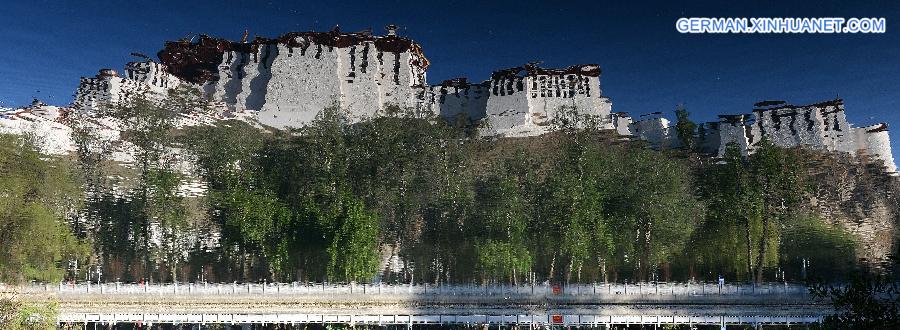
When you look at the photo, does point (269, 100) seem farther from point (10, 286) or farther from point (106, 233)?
point (10, 286)

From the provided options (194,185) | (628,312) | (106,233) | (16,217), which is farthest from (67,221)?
(628,312)

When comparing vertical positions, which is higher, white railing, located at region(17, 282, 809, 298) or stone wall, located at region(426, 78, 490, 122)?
stone wall, located at region(426, 78, 490, 122)

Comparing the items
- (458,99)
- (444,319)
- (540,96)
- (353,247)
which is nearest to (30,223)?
(353,247)

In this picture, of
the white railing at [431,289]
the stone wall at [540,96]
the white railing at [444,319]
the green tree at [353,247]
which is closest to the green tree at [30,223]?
the white railing at [431,289]

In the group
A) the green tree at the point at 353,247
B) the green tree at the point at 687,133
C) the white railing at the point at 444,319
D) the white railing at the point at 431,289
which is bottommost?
the white railing at the point at 444,319

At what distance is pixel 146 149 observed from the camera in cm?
5634

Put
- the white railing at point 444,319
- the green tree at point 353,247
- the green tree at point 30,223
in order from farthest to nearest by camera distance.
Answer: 1. the green tree at point 353,247
2. the green tree at point 30,223
3. the white railing at point 444,319

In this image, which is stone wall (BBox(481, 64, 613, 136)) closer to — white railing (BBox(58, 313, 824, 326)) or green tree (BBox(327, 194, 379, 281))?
green tree (BBox(327, 194, 379, 281))

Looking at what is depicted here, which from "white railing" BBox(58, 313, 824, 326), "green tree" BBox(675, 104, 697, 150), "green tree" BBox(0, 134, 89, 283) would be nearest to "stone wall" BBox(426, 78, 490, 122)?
"green tree" BBox(675, 104, 697, 150)

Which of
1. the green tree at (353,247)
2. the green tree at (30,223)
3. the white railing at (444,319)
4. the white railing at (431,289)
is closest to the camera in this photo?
the white railing at (444,319)

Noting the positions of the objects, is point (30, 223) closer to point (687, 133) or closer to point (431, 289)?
point (431, 289)

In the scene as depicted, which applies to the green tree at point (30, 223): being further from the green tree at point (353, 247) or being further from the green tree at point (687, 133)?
the green tree at point (687, 133)

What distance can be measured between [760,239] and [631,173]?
1177 centimetres

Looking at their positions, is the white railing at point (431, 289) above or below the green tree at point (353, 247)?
below
